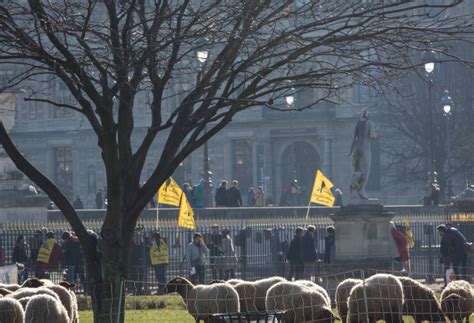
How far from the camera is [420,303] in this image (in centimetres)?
2050

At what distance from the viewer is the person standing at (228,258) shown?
3312cm

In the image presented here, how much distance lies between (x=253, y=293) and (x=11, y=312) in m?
5.53

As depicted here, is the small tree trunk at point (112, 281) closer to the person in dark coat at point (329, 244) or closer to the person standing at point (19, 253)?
the person in dark coat at point (329, 244)

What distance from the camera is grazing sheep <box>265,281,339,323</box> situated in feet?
60.7

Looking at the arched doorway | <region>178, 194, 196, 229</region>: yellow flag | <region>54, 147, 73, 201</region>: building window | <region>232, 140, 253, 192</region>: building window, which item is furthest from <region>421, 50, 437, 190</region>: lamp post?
<region>54, 147, 73, 201</region>: building window

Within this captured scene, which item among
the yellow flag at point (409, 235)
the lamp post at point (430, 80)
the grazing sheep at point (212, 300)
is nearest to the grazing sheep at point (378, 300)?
the grazing sheep at point (212, 300)

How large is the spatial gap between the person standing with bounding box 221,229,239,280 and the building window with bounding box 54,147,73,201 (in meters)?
55.4

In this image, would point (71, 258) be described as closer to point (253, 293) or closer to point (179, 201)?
point (179, 201)

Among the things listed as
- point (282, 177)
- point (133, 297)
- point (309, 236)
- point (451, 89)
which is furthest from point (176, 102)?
point (133, 297)

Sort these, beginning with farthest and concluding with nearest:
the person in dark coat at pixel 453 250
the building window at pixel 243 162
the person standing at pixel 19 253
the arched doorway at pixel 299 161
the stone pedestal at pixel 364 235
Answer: the building window at pixel 243 162 < the arched doorway at pixel 299 161 < the person standing at pixel 19 253 < the stone pedestal at pixel 364 235 < the person in dark coat at pixel 453 250

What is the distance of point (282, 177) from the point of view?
3300 inches

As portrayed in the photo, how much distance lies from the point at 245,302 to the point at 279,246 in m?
15.6

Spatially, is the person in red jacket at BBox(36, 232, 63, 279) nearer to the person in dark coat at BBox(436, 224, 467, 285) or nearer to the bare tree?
the person in dark coat at BBox(436, 224, 467, 285)

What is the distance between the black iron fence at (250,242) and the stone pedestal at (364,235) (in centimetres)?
65
